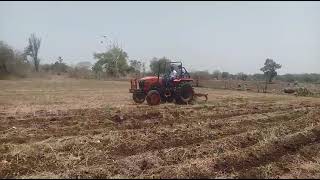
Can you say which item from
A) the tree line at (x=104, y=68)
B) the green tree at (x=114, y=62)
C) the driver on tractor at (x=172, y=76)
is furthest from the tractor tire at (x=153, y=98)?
the green tree at (x=114, y=62)

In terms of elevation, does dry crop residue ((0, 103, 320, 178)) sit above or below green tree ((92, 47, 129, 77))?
below

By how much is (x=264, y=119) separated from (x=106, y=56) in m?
56.1

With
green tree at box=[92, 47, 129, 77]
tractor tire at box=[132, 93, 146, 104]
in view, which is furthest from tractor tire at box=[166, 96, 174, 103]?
green tree at box=[92, 47, 129, 77]

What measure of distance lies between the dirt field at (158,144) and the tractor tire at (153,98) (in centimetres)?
229

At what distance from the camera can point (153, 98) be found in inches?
671

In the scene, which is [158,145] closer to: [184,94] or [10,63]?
[184,94]

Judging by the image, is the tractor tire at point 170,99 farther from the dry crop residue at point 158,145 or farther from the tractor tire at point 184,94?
the dry crop residue at point 158,145

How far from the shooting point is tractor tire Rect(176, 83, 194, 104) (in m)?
17.6

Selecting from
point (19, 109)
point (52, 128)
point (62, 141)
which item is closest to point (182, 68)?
point (19, 109)

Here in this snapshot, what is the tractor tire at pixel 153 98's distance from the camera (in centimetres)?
1703

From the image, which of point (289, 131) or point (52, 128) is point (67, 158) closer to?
point (52, 128)

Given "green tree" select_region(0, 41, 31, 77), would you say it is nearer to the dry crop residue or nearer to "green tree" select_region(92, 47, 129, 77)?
"green tree" select_region(92, 47, 129, 77)

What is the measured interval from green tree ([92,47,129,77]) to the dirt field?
4922 cm

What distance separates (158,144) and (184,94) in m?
8.52
